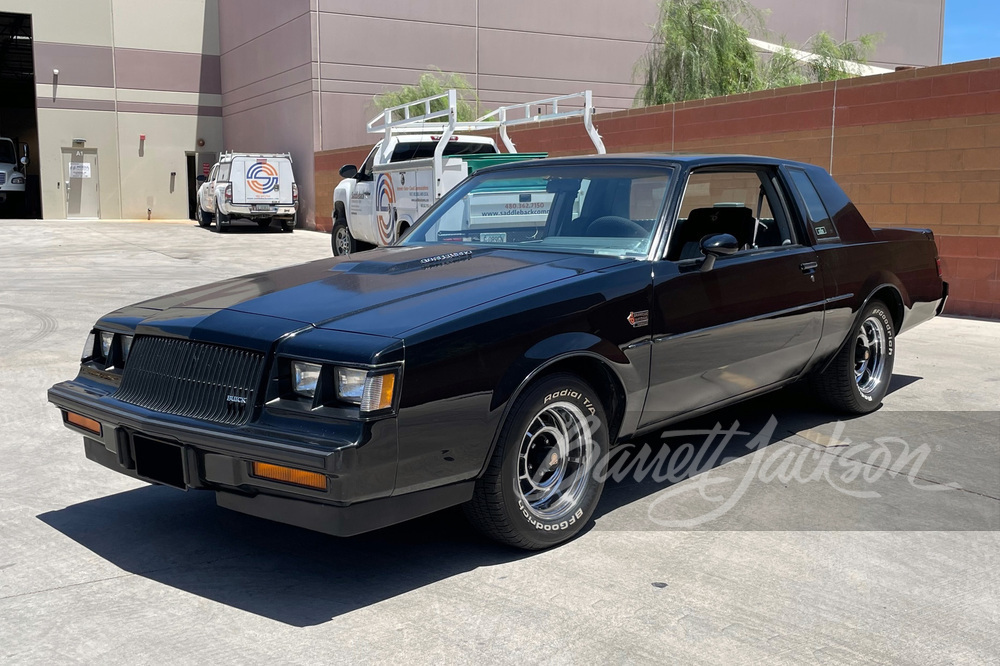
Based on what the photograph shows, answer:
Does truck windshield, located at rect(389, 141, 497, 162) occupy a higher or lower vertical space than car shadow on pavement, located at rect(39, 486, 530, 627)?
higher

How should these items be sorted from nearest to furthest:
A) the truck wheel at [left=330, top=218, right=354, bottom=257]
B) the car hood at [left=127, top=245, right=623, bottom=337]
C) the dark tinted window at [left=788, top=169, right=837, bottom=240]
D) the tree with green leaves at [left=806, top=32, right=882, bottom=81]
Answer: the car hood at [left=127, top=245, right=623, bottom=337], the dark tinted window at [left=788, top=169, right=837, bottom=240], the truck wheel at [left=330, top=218, right=354, bottom=257], the tree with green leaves at [left=806, top=32, right=882, bottom=81]

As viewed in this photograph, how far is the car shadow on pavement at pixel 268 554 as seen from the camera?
361 centimetres

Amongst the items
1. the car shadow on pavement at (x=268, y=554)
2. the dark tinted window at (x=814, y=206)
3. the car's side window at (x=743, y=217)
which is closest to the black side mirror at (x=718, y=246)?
the car's side window at (x=743, y=217)

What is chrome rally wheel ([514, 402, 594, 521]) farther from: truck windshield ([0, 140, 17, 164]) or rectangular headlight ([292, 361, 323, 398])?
truck windshield ([0, 140, 17, 164])

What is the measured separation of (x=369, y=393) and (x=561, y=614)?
3.40ft

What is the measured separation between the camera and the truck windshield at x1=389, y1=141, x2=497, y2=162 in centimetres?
1642

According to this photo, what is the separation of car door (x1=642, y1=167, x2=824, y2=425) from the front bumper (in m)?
1.36

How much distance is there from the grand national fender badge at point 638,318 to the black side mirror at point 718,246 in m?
0.51

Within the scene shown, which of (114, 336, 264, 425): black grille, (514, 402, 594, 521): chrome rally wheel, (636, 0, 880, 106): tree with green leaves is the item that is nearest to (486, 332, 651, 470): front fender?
(514, 402, 594, 521): chrome rally wheel

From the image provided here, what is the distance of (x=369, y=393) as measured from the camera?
3350 millimetres

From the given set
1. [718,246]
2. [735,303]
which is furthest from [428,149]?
[718,246]

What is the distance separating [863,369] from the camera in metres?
6.38

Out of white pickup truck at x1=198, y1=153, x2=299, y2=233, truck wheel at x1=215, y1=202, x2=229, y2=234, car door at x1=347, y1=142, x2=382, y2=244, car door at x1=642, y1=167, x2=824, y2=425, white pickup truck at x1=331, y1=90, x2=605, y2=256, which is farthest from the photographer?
truck wheel at x1=215, y1=202, x2=229, y2=234

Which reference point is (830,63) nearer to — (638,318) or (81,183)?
(638,318)
